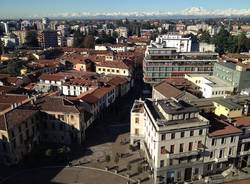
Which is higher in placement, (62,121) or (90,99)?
(90,99)

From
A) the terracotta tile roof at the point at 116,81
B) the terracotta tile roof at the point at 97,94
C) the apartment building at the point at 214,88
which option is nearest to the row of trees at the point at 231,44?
the apartment building at the point at 214,88

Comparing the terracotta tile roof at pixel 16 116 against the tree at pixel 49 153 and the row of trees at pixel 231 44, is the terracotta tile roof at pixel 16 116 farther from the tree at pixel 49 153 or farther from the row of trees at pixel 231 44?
the row of trees at pixel 231 44

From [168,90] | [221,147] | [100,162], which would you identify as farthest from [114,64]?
[221,147]

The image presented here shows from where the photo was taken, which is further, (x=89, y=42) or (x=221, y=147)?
(x=89, y=42)

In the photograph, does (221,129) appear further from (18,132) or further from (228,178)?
(18,132)

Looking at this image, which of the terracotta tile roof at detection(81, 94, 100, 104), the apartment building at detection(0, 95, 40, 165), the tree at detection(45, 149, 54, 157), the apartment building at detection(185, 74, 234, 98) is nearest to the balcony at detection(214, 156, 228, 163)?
the tree at detection(45, 149, 54, 157)

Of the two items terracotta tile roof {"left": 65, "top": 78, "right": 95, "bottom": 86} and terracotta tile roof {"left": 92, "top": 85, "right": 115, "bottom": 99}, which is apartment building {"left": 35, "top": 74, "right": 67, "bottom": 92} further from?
terracotta tile roof {"left": 92, "top": 85, "right": 115, "bottom": 99}

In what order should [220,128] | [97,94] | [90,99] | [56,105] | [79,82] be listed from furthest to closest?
1. [79,82]
2. [97,94]
3. [90,99]
4. [56,105]
5. [220,128]

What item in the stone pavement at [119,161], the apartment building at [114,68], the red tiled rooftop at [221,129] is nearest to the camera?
the red tiled rooftop at [221,129]
